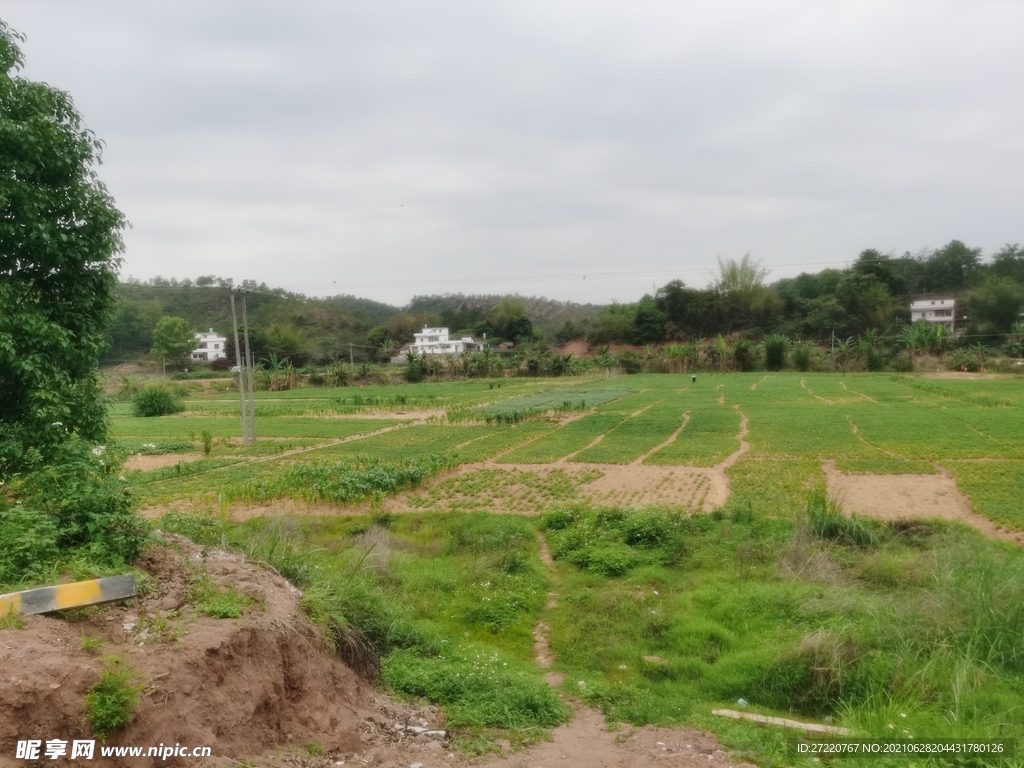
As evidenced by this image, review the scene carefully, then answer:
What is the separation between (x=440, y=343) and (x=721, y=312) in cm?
3623

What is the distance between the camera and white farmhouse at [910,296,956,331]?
7588cm

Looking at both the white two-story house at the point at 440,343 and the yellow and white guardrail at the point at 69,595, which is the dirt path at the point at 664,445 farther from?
the white two-story house at the point at 440,343

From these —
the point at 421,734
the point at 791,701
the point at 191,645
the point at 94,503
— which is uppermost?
the point at 94,503

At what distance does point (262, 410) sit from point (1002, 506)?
1459 inches

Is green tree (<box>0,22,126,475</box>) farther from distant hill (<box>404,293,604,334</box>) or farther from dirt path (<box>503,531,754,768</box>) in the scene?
distant hill (<box>404,293,604,334</box>)

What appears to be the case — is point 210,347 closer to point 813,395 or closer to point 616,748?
point 813,395

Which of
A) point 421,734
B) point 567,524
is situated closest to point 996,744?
point 421,734

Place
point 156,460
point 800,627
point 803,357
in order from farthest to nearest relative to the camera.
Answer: point 803,357, point 156,460, point 800,627

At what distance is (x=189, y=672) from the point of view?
186 inches

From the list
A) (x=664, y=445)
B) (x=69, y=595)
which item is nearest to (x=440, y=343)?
(x=664, y=445)

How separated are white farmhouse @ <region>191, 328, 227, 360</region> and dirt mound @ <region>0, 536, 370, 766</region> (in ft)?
267

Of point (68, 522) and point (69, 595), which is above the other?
point (68, 522)

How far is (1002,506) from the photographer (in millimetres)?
14070

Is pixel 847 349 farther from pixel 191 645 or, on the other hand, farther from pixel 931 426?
pixel 191 645
